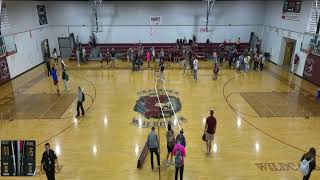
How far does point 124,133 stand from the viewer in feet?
38.7

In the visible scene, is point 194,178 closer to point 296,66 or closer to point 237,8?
point 296,66

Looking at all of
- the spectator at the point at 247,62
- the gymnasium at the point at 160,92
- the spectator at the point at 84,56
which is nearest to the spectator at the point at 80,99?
the gymnasium at the point at 160,92

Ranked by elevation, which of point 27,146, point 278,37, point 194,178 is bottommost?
point 194,178

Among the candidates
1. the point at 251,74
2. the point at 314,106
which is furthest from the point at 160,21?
the point at 314,106

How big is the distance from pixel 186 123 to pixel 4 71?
571 inches

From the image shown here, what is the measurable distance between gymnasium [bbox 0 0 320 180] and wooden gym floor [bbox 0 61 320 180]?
0.19 feet

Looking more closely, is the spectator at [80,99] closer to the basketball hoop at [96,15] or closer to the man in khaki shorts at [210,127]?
the man in khaki shorts at [210,127]

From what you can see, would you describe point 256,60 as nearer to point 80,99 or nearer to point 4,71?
point 80,99

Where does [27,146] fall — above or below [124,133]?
above

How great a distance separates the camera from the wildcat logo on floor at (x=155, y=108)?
41.9 feet

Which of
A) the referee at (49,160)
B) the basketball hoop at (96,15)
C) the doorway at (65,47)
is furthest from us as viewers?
the doorway at (65,47)

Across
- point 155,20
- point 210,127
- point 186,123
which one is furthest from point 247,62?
point 210,127

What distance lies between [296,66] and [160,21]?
13.6 m

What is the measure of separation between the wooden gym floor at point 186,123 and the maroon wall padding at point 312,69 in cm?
83
